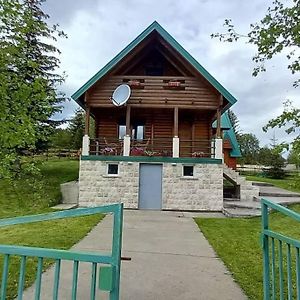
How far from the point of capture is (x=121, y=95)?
15102 millimetres

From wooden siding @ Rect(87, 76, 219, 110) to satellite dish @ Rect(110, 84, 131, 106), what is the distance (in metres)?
0.56

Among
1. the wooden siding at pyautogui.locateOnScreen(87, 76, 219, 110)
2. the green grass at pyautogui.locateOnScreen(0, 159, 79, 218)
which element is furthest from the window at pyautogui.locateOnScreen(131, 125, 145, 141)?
the green grass at pyautogui.locateOnScreen(0, 159, 79, 218)

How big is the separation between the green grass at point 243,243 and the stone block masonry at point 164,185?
9.40 feet

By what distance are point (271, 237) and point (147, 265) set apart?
10.8 feet

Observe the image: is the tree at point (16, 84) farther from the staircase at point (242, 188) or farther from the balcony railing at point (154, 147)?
the staircase at point (242, 188)

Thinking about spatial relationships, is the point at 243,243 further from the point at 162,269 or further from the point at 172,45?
the point at 172,45

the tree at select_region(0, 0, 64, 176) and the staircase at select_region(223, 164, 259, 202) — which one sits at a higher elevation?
the tree at select_region(0, 0, 64, 176)

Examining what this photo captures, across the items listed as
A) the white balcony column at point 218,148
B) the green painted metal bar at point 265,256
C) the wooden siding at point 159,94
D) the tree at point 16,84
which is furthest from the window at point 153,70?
the green painted metal bar at point 265,256

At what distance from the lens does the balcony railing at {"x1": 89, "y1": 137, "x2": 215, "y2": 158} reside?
15.7 metres

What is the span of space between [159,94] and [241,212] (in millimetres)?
6534

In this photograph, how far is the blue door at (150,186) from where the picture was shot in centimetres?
1503

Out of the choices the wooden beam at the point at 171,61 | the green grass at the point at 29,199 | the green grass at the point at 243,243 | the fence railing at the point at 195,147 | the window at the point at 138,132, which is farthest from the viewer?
the window at the point at 138,132

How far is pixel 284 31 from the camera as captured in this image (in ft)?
11.9

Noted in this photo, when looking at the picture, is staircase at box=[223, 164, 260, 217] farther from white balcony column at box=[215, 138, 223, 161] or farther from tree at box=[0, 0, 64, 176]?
tree at box=[0, 0, 64, 176]
